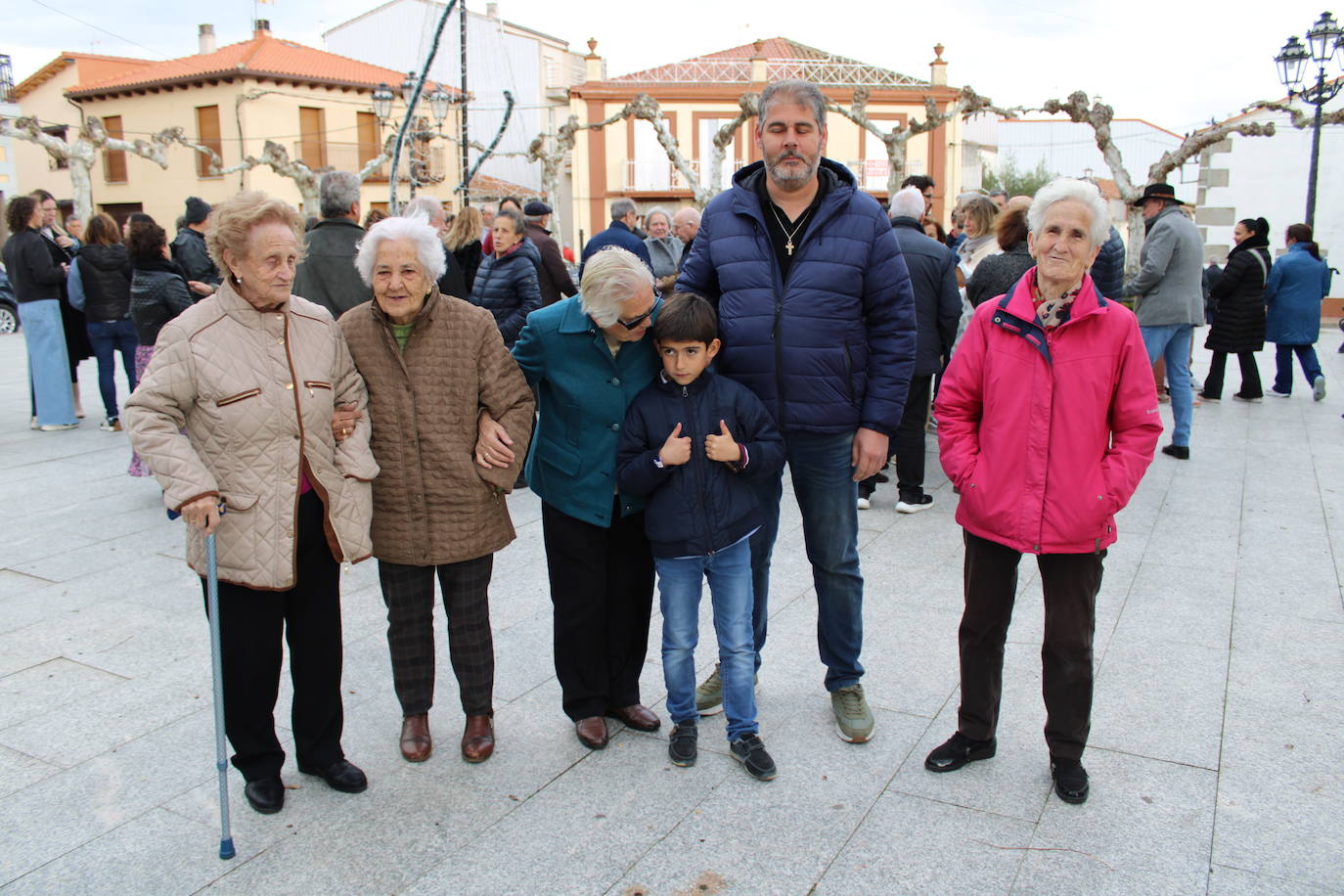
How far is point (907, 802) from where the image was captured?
2.93 metres

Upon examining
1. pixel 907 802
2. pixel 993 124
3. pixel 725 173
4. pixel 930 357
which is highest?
pixel 993 124

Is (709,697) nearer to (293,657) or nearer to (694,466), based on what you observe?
(694,466)

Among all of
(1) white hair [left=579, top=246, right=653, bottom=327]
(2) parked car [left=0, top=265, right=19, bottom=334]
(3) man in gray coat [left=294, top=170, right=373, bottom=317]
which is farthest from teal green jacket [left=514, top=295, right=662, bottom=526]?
(2) parked car [left=0, top=265, right=19, bottom=334]

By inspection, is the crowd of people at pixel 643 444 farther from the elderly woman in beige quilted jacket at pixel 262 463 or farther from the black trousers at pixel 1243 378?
the black trousers at pixel 1243 378

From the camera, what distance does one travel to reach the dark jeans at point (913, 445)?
621 cm

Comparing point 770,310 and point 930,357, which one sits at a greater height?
point 770,310

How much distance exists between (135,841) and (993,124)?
187 ft

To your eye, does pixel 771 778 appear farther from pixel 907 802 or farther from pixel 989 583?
pixel 989 583

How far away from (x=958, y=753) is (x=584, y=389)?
165cm

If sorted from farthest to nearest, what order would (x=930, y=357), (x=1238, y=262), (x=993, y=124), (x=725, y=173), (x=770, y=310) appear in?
1. (x=993, y=124)
2. (x=725, y=173)
3. (x=1238, y=262)
4. (x=930, y=357)
5. (x=770, y=310)

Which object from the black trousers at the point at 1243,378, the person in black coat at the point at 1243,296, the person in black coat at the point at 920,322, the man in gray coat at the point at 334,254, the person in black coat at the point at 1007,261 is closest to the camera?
the man in gray coat at the point at 334,254

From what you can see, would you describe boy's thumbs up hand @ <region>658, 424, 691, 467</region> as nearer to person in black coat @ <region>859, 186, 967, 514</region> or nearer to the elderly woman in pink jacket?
the elderly woman in pink jacket

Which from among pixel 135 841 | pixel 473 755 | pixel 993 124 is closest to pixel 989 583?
pixel 473 755

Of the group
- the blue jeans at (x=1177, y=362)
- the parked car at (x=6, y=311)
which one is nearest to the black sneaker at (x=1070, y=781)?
the blue jeans at (x=1177, y=362)
